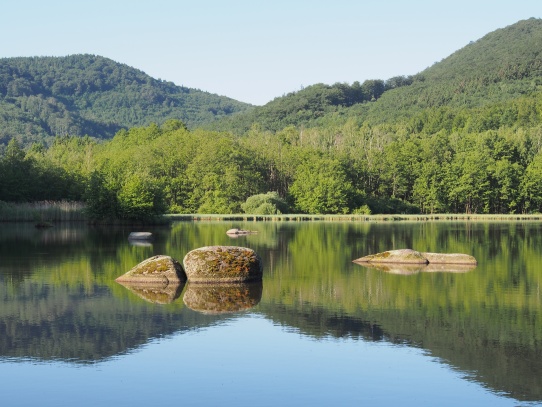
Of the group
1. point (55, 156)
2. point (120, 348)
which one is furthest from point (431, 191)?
point (120, 348)

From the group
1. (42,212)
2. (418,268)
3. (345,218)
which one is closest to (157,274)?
(418,268)

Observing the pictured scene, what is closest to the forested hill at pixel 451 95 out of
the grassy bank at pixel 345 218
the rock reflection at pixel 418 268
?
the grassy bank at pixel 345 218

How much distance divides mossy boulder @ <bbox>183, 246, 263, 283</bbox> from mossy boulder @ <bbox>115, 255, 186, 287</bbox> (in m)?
0.47

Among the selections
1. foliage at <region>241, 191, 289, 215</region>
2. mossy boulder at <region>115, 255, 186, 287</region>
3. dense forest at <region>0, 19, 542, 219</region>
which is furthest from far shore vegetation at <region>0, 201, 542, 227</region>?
mossy boulder at <region>115, 255, 186, 287</region>

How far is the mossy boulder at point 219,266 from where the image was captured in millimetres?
25891

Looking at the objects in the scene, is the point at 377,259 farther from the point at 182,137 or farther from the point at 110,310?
the point at 182,137

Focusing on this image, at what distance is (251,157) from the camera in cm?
10688

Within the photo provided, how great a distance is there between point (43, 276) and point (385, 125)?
121m

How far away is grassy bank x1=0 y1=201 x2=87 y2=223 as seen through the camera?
69.4m

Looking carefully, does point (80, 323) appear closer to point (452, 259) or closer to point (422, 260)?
point (422, 260)

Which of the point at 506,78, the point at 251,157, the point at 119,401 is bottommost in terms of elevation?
the point at 119,401

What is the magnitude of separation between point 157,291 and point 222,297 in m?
2.47

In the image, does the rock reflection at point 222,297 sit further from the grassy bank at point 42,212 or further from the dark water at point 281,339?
the grassy bank at point 42,212

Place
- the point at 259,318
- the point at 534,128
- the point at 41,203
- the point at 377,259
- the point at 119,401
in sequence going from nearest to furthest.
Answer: the point at 119,401
the point at 259,318
the point at 377,259
the point at 41,203
the point at 534,128
